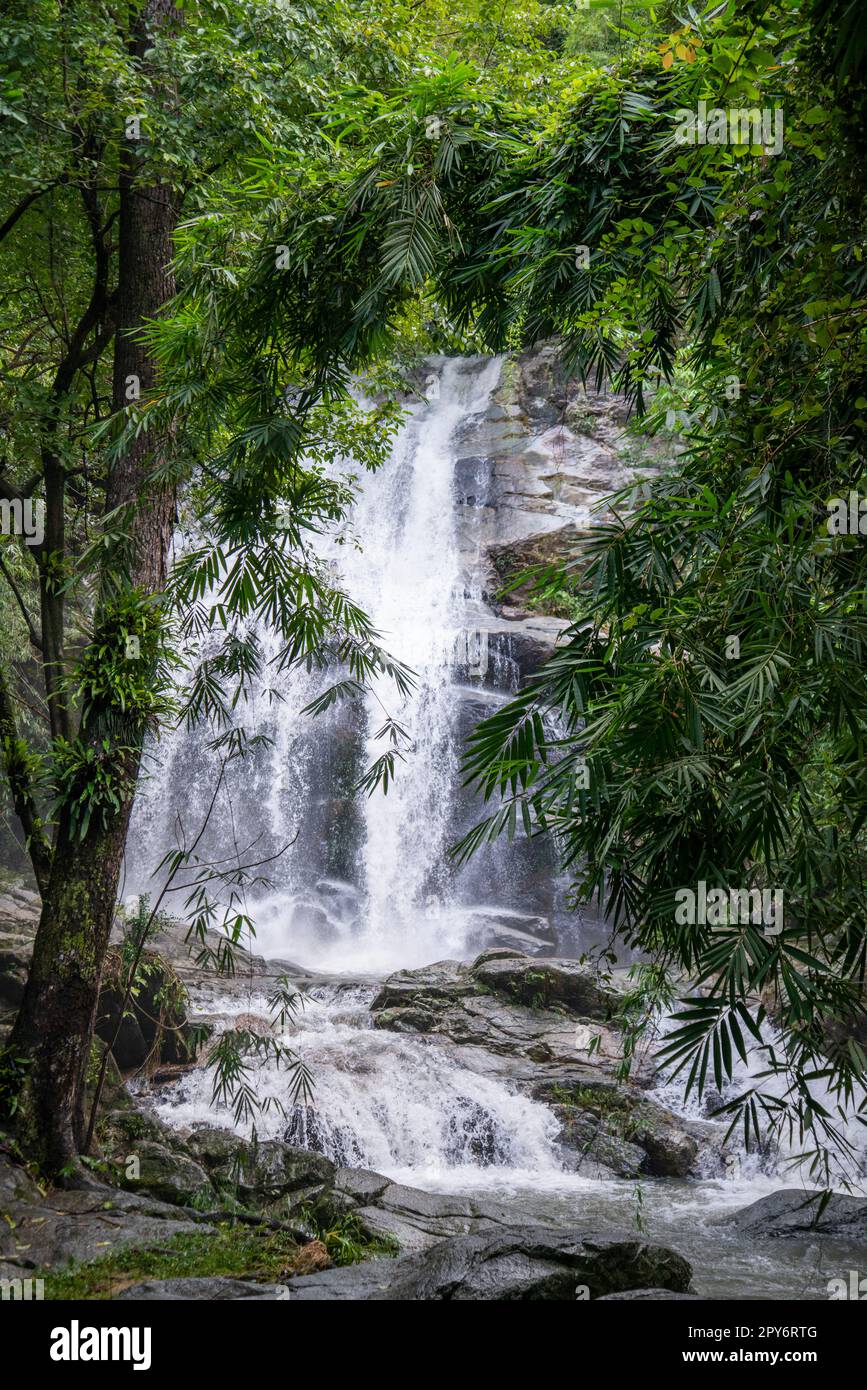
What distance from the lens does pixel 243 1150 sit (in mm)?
6254

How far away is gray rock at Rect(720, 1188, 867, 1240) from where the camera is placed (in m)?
6.33

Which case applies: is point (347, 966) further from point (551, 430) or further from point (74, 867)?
point (551, 430)

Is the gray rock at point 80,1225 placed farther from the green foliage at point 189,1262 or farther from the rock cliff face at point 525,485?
the rock cliff face at point 525,485

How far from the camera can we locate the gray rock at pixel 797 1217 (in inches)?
249

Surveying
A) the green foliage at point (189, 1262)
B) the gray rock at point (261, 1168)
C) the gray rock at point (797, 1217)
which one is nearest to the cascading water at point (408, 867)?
the gray rock at point (797, 1217)

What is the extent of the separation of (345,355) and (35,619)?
8.79 meters

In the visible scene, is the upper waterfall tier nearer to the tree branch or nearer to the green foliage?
the tree branch

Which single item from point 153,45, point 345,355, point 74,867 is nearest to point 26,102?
point 153,45

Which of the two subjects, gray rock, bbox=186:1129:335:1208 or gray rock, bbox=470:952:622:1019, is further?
gray rock, bbox=470:952:622:1019

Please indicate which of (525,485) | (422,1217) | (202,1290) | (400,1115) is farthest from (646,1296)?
(525,485)

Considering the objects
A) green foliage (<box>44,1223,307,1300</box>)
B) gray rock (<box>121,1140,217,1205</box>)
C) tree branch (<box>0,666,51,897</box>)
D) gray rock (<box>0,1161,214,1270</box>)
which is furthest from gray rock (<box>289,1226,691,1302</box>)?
tree branch (<box>0,666,51,897</box>)

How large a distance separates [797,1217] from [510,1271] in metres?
3.50

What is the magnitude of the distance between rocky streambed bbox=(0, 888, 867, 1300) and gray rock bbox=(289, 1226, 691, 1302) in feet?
0.04

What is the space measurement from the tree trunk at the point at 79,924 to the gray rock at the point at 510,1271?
5.39 feet
